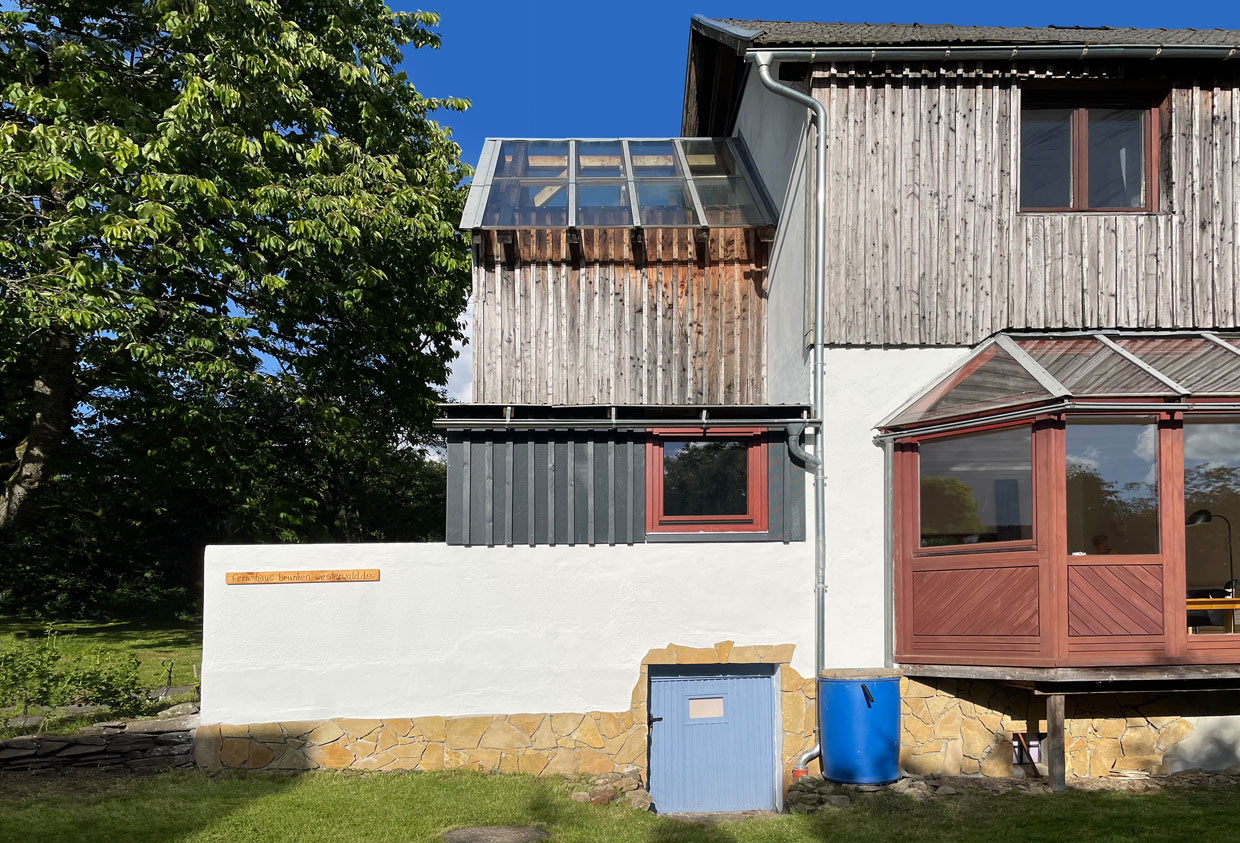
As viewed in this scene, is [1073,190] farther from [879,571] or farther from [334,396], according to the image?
[334,396]

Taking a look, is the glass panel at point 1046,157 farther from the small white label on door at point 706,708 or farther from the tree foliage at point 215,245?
the tree foliage at point 215,245

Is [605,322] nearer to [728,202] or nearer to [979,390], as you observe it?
[728,202]

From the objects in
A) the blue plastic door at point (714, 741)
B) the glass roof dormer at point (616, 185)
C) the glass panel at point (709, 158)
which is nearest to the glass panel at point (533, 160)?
the glass roof dormer at point (616, 185)

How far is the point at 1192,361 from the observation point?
898cm

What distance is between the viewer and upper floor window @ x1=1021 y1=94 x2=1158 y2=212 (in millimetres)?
9930

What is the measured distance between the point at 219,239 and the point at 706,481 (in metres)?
7.93

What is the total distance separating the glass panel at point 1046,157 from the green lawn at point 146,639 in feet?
45.5

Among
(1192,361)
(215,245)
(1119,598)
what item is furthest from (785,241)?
(215,245)

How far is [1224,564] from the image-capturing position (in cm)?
1188

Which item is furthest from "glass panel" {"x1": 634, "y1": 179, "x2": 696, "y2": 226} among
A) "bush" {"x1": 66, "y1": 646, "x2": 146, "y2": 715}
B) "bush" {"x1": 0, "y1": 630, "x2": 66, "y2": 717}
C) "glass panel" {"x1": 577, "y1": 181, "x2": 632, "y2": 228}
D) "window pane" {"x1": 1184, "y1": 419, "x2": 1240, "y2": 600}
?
"bush" {"x1": 0, "y1": 630, "x2": 66, "y2": 717}

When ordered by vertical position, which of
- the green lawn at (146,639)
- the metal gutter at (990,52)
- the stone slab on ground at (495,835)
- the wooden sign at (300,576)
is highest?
the metal gutter at (990,52)

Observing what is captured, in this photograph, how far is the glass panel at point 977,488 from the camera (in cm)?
859

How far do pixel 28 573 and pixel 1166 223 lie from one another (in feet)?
80.5

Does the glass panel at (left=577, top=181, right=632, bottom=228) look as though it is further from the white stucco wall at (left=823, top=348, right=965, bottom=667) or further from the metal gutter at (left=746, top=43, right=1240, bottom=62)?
the white stucco wall at (left=823, top=348, right=965, bottom=667)
